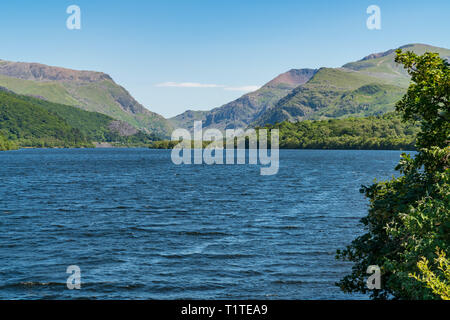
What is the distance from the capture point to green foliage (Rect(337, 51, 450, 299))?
1638 centimetres

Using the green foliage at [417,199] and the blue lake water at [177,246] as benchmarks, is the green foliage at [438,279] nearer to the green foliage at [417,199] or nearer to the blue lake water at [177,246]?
the green foliage at [417,199]

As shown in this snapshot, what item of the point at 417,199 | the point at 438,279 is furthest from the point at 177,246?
the point at 438,279

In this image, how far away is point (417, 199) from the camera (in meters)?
19.9

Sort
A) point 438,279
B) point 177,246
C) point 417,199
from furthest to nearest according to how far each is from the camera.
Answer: point 177,246 < point 417,199 < point 438,279

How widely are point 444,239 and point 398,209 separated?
11.9 feet

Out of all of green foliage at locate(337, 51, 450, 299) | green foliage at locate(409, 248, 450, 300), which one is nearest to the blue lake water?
green foliage at locate(337, 51, 450, 299)

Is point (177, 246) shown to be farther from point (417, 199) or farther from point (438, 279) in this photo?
point (438, 279)

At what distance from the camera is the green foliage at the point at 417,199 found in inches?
645

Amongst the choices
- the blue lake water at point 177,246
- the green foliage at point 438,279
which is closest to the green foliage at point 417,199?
the green foliage at point 438,279

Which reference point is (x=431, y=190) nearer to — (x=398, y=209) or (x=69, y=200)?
(x=398, y=209)

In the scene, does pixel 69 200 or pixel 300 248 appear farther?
pixel 69 200

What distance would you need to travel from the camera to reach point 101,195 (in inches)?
3246
